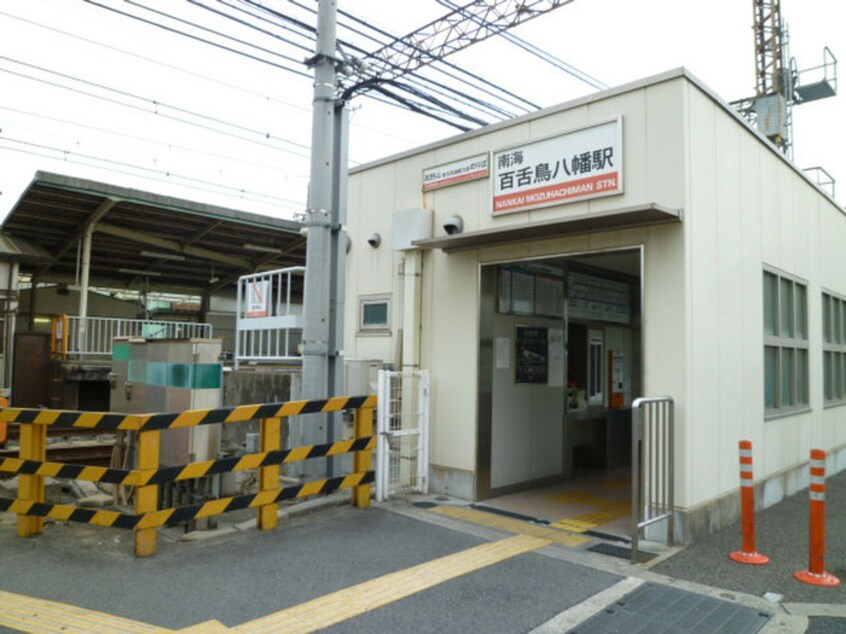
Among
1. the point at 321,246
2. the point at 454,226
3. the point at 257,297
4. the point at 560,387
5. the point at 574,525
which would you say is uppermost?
the point at 454,226

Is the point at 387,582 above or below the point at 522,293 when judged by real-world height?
below

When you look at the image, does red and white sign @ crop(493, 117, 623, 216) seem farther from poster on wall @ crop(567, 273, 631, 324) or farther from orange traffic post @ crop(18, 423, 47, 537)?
orange traffic post @ crop(18, 423, 47, 537)

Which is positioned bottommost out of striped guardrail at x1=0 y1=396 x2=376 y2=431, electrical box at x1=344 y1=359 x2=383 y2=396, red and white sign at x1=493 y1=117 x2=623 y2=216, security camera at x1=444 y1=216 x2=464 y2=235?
striped guardrail at x1=0 y1=396 x2=376 y2=431

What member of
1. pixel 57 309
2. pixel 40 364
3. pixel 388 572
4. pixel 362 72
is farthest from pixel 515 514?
pixel 57 309

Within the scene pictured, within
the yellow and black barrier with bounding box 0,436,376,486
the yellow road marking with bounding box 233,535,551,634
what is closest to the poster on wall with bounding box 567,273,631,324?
the yellow road marking with bounding box 233,535,551,634

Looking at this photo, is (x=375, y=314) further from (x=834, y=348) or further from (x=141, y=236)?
(x=141, y=236)

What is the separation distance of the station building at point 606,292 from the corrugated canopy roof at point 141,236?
27.2 feet

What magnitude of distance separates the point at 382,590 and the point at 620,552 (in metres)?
2.14

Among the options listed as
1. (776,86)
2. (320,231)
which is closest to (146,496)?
(320,231)

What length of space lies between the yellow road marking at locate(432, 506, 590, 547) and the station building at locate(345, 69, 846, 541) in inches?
18.2

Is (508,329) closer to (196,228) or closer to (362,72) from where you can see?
(362,72)

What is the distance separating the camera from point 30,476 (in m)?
4.88

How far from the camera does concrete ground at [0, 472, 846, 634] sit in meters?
3.61

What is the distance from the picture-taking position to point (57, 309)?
19.8 m
